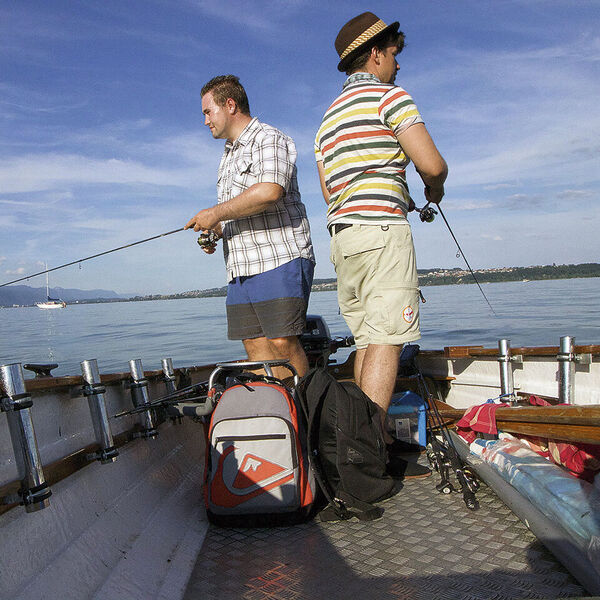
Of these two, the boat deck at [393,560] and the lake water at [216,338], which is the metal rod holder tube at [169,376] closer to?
the boat deck at [393,560]

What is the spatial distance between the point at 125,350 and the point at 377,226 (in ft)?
39.3

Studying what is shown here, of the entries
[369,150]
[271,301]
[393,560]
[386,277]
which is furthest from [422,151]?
[393,560]

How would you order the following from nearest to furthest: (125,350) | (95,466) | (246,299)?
(95,466) < (246,299) < (125,350)

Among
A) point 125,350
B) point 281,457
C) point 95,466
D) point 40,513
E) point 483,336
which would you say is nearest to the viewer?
point 40,513

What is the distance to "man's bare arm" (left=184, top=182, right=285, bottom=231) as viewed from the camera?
110 inches

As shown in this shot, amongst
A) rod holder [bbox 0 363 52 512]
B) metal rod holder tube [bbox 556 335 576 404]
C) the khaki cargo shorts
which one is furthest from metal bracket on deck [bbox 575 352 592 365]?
rod holder [bbox 0 363 52 512]

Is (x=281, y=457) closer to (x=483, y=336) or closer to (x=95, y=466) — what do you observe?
(x=95, y=466)

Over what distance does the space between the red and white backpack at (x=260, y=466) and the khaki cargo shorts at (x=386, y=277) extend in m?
0.59

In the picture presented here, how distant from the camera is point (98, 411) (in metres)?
2.06

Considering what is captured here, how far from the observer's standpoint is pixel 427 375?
158 inches

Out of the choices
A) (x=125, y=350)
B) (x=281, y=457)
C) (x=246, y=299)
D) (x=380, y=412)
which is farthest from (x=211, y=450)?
(x=125, y=350)

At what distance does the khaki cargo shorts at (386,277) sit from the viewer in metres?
2.49

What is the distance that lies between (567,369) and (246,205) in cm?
193

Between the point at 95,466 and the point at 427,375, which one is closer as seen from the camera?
the point at 95,466
